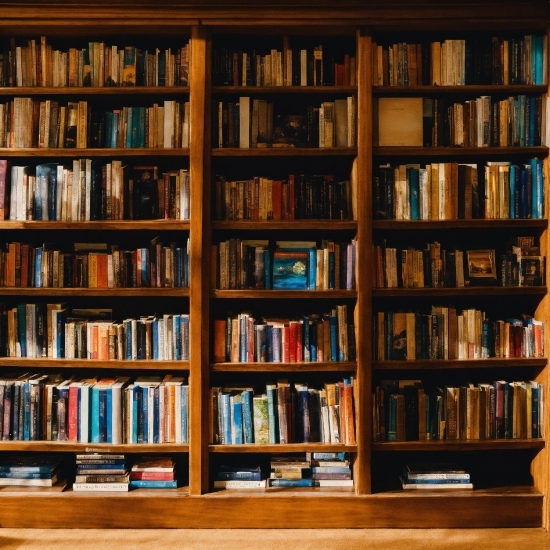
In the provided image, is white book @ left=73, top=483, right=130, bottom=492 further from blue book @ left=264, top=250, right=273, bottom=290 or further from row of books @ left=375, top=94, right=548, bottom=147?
row of books @ left=375, top=94, right=548, bottom=147

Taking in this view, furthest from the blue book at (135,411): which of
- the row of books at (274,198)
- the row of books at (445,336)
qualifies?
the row of books at (445,336)

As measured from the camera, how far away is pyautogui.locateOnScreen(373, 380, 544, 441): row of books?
3.03m

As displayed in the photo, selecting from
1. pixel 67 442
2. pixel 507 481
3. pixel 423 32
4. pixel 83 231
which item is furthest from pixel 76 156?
pixel 507 481

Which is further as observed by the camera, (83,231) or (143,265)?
(83,231)

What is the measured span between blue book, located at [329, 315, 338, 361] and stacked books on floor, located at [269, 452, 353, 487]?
500 mm

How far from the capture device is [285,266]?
9.96 ft

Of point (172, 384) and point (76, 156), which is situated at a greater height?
point (76, 156)

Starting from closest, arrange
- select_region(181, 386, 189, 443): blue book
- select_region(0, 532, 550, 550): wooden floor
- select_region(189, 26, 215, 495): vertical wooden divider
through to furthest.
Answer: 1. select_region(0, 532, 550, 550): wooden floor
2. select_region(189, 26, 215, 495): vertical wooden divider
3. select_region(181, 386, 189, 443): blue book

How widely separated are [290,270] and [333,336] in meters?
0.37

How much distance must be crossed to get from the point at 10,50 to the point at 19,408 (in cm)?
168

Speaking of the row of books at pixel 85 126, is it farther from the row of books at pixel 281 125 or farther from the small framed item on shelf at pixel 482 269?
the small framed item on shelf at pixel 482 269

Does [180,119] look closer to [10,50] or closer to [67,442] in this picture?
[10,50]

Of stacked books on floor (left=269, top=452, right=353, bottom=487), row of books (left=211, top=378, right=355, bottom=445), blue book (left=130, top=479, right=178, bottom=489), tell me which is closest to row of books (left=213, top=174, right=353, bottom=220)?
row of books (left=211, top=378, right=355, bottom=445)

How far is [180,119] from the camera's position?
3.01 metres
